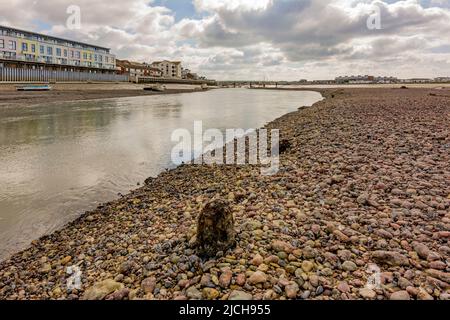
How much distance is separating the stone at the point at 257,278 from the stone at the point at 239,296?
0.71 feet

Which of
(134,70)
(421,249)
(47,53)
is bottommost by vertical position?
(421,249)

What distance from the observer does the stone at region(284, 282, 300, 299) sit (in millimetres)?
3512

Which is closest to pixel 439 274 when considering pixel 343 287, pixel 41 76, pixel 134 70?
pixel 343 287

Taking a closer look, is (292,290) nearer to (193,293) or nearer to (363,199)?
(193,293)

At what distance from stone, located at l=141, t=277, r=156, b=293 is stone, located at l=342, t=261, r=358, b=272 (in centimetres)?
265

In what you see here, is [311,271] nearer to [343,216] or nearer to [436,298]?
[436,298]

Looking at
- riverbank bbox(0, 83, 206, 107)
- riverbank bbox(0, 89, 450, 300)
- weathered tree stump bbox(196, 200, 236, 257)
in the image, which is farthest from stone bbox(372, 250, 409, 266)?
riverbank bbox(0, 83, 206, 107)

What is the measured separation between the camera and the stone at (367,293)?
135 inches

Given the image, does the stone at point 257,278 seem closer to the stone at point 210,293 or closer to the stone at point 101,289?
the stone at point 210,293

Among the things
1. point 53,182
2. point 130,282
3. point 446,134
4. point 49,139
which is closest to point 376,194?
point 130,282

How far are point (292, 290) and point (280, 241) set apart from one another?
1.11 m

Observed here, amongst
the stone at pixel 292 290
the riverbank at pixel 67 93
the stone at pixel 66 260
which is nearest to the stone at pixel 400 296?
the stone at pixel 292 290

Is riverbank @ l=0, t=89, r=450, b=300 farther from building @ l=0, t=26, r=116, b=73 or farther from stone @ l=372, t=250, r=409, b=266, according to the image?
building @ l=0, t=26, r=116, b=73

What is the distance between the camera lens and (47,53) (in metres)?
92.5
